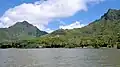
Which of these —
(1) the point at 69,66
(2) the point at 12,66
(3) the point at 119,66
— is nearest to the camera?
(3) the point at 119,66

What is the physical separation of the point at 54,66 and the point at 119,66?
22.1m

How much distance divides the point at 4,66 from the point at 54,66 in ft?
59.1

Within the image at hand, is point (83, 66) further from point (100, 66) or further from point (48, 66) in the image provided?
point (48, 66)

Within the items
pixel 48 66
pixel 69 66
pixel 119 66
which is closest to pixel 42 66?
pixel 48 66

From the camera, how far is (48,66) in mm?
96500

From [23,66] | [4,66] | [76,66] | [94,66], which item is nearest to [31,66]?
[23,66]

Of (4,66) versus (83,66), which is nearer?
(83,66)

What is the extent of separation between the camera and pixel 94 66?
295 feet

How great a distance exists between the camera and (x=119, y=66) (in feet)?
286

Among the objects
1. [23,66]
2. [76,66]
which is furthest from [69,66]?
[23,66]

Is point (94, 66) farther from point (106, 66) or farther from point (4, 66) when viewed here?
point (4, 66)

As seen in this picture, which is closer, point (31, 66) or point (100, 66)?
point (100, 66)

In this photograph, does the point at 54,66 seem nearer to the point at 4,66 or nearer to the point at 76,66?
the point at 76,66

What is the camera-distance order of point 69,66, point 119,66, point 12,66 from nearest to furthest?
point 119,66, point 69,66, point 12,66
